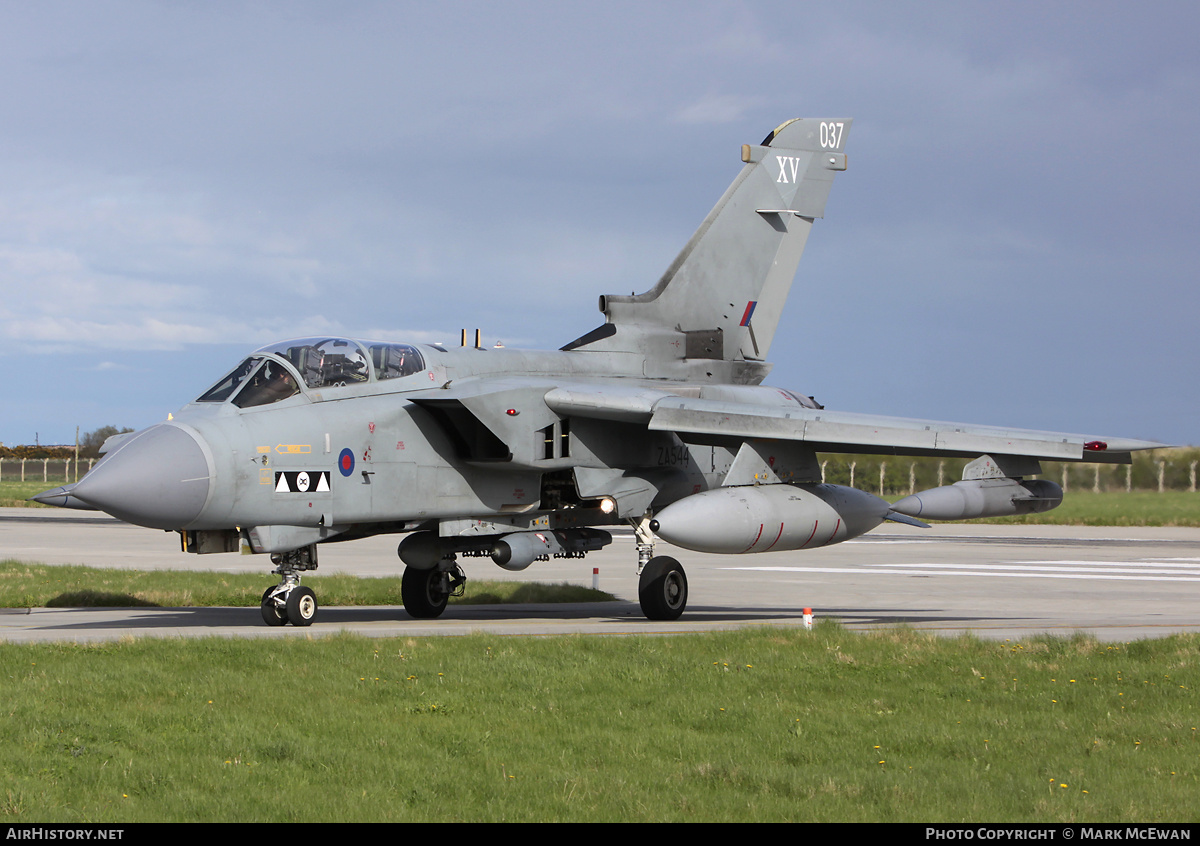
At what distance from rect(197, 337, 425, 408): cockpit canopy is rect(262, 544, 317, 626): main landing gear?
194cm

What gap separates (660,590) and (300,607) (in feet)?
15.6

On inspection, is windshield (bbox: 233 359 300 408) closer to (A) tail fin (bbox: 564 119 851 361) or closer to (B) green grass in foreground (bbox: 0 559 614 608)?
(A) tail fin (bbox: 564 119 851 361)

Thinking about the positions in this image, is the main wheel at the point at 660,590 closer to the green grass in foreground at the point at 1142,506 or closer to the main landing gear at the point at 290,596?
the main landing gear at the point at 290,596

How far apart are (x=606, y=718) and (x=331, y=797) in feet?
8.31

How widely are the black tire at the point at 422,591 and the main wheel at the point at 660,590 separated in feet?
10.3

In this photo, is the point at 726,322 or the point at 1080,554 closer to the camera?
the point at 726,322

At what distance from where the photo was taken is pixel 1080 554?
3216cm

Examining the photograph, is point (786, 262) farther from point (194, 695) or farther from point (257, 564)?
point (257, 564)

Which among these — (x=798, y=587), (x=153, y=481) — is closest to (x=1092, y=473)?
(x=798, y=587)

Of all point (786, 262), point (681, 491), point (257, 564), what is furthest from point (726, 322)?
point (257, 564)

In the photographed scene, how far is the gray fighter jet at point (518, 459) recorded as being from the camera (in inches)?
516

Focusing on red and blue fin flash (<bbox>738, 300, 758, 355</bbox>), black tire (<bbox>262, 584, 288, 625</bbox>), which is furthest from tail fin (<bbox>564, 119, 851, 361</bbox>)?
black tire (<bbox>262, 584, 288, 625</bbox>)

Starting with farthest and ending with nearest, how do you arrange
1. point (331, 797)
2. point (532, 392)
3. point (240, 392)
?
point (532, 392) < point (240, 392) < point (331, 797)

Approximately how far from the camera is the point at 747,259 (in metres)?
19.6
